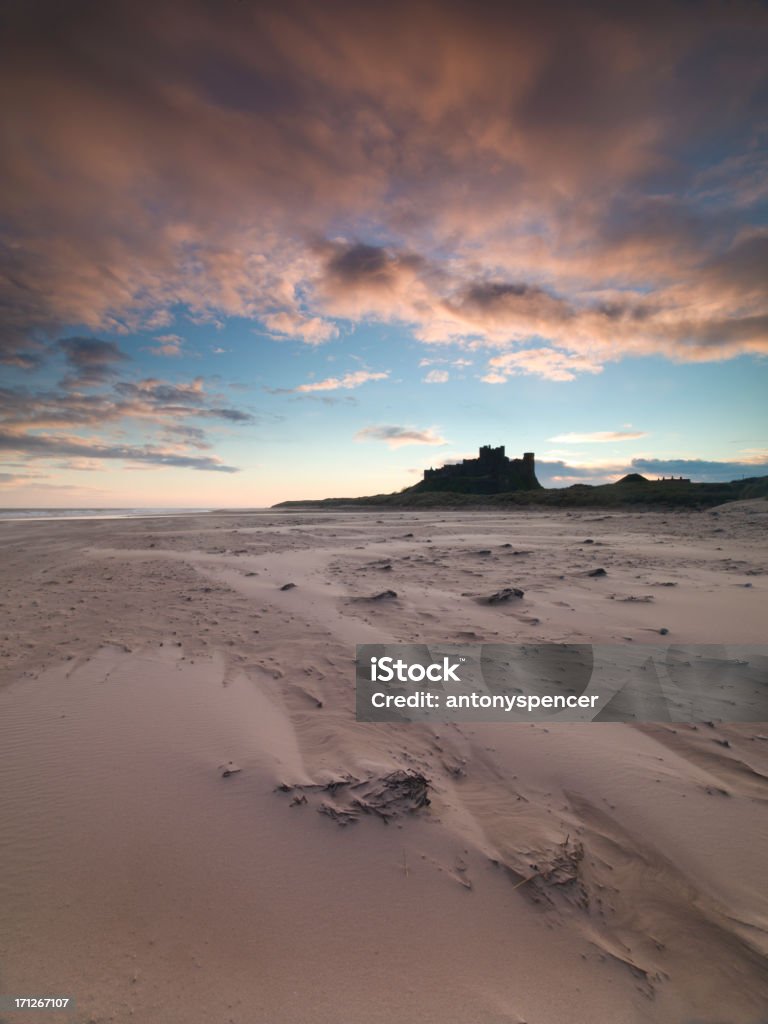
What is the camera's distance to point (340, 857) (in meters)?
2.25

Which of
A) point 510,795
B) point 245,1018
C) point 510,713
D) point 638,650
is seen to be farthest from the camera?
point 638,650

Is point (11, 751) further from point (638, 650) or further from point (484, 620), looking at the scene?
point (638, 650)

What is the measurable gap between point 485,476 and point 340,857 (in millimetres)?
93672

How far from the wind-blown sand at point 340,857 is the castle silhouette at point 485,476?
84.7 m

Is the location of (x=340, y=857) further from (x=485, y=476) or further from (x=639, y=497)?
(x=485, y=476)

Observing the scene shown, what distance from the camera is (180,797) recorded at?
2646 mm

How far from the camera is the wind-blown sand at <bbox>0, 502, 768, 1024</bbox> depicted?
168 centimetres

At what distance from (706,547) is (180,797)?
1356cm

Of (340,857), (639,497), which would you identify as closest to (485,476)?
(639,497)

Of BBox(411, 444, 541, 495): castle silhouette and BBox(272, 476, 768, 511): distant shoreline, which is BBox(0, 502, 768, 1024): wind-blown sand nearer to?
BBox(272, 476, 768, 511): distant shoreline

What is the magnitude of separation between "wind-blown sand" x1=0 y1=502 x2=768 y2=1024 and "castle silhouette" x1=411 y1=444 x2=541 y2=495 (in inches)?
3336

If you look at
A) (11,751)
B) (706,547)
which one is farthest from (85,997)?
(706,547)

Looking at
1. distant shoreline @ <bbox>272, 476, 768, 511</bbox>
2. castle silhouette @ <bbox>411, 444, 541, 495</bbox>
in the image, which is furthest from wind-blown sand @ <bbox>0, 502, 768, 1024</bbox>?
castle silhouette @ <bbox>411, 444, 541, 495</bbox>

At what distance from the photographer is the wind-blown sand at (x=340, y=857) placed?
5.51ft
